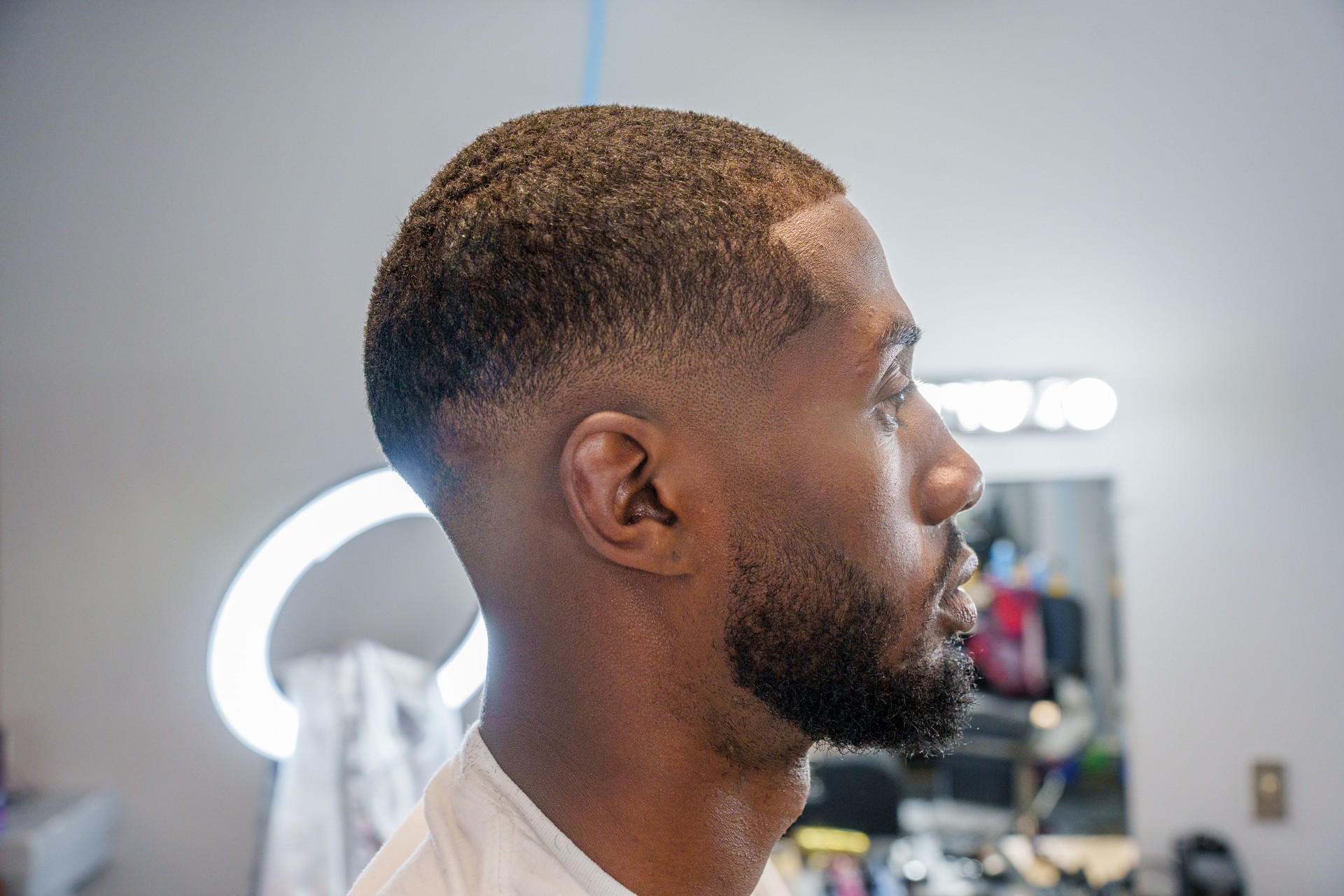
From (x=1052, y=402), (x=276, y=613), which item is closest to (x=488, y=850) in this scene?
(x=276, y=613)

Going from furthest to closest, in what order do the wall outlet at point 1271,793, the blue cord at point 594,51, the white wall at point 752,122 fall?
the wall outlet at point 1271,793 → the white wall at point 752,122 → the blue cord at point 594,51

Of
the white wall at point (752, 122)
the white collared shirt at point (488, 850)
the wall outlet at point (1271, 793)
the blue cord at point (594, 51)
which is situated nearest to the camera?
the white collared shirt at point (488, 850)

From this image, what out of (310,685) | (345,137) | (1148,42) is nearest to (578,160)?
(310,685)

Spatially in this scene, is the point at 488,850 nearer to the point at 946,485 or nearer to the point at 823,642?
the point at 823,642

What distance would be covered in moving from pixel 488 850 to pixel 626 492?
0.28 m

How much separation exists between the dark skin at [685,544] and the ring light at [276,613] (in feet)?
3.45

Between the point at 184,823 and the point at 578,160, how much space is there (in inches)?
87.8

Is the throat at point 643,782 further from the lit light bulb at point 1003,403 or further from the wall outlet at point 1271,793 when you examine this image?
the wall outlet at point 1271,793

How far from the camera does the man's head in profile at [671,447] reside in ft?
2.34

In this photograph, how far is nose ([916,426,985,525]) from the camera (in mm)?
769

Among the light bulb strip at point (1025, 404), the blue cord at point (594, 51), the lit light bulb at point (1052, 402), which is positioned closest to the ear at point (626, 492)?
the blue cord at point (594, 51)

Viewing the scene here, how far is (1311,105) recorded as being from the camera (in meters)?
2.47

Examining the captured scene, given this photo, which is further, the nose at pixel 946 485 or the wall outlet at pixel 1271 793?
the wall outlet at pixel 1271 793

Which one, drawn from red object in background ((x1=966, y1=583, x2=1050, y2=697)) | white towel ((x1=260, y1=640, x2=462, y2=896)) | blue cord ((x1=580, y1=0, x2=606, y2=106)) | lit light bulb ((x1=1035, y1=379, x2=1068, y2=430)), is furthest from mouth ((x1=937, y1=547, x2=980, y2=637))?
lit light bulb ((x1=1035, y1=379, x2=1068, y2=430))
